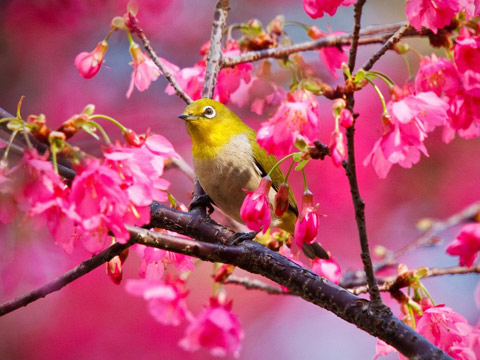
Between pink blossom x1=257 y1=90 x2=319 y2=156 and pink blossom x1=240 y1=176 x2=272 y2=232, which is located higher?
pink blossom x1=257 y1=90 x2=319 y2=156

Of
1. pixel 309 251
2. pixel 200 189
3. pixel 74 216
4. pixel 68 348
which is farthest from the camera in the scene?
pixel 68 348

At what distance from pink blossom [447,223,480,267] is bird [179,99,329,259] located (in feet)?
2.15

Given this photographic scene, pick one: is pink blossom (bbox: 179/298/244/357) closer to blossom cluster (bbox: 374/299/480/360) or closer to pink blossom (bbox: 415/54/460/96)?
blossom cluster (bbox: 374/299/480/360)

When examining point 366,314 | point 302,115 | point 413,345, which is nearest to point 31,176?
point 302,115

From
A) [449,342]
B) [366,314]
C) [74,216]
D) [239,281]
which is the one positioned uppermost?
[239,281]

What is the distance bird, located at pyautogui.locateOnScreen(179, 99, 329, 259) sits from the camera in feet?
8.07

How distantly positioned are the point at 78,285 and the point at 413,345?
9.88ft

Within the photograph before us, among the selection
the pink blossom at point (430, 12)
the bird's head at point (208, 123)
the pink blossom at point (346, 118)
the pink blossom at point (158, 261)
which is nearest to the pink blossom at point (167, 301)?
the pink blossom at point (158, 261)

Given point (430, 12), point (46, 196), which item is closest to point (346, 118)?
point (430, 12)

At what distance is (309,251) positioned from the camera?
2.66 metres

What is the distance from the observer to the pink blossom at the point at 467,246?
74.0 inches

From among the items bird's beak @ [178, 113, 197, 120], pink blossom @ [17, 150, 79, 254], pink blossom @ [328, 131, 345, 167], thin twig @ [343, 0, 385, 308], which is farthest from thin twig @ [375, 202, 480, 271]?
pink blossom @ [17, 150, 79, 254]

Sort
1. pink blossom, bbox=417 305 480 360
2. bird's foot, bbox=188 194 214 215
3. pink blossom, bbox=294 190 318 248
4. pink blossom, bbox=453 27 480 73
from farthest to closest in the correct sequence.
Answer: bird's foot, bbox=188 194 214 215 < pink blossom, bbox=453 27 480 73 < pink blossom, bbox=417 305 480 360 < pink blossom, bbox=294 190 318 248

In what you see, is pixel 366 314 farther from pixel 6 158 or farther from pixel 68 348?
pixel 68 348
